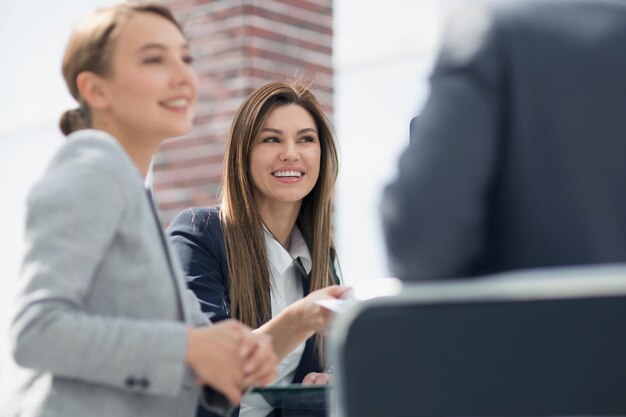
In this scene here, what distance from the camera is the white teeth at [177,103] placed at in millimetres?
1738

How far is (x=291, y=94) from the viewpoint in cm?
313

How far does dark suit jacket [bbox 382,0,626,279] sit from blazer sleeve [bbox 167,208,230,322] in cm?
121

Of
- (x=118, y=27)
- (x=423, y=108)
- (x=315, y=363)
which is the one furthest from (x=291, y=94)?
(x=423, y=108)

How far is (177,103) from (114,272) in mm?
315

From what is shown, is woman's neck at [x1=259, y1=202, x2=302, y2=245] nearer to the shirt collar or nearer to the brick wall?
the shirt collar

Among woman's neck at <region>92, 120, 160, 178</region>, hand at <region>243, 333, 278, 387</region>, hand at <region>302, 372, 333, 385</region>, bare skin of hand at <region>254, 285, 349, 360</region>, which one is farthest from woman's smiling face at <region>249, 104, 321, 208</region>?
hand at <region>243, 333, 278, 387</region>

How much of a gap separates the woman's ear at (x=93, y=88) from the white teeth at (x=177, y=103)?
0.31ft

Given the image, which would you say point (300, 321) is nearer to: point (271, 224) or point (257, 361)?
point (257, 361)

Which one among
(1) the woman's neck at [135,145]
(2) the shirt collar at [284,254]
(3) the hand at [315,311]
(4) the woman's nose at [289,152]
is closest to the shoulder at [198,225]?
(2) the shirt collar at [284,254]

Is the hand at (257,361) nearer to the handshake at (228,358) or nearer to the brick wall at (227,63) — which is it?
the handshake at (228,358)

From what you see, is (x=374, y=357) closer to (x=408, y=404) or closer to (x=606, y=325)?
(x=408, y=404)

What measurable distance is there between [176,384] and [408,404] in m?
0.40

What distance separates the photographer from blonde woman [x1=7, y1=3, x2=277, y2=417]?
4.97 ft

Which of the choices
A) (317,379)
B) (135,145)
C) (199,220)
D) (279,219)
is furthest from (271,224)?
(135,145)
